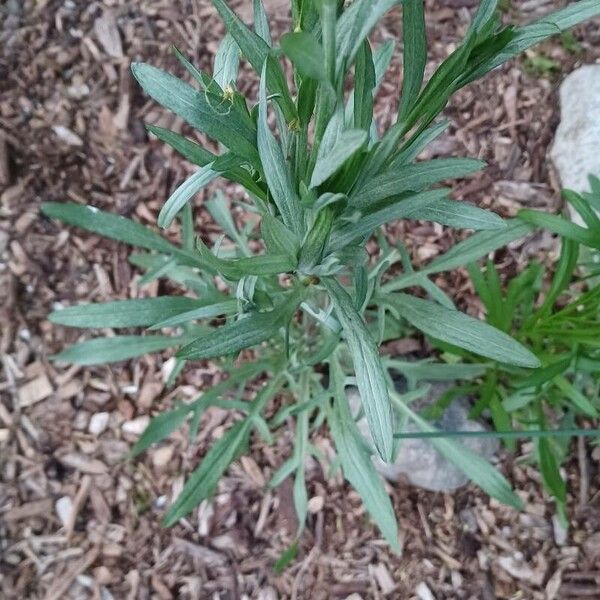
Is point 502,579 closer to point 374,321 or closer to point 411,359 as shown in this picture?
point 411,359

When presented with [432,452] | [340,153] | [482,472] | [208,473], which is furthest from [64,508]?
[340,153]

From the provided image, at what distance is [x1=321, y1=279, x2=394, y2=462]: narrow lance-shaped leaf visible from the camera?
0.84m

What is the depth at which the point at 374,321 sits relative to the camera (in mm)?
1558

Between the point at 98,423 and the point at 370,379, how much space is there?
1040 millimetres

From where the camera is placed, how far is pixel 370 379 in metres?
0.85

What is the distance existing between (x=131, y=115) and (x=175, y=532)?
1038 mm

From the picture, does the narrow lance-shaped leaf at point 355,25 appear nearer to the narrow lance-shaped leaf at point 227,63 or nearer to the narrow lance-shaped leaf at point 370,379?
the narrow lance-shaped leaf at point 227,63

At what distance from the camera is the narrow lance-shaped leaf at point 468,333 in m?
0.92

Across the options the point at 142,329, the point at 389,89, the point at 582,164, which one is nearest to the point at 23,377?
the point at 142,329

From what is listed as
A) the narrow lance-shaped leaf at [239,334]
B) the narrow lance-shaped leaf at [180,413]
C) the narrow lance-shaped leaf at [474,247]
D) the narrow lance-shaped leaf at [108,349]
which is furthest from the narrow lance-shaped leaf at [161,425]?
the narrow lance-shaped leaf at [239,334]

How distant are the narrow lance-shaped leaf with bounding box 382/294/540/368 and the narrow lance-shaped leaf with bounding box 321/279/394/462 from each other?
142 millimetres

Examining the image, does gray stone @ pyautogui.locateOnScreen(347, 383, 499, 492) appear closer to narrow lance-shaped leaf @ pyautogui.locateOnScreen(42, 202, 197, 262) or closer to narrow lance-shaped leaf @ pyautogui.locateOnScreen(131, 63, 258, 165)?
narrow lance-shaped leaf @ pyautogui.locateOnScreen(42, 202, 197, 262)

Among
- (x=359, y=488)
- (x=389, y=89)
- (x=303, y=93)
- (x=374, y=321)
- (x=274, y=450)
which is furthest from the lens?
(x=389, y=89)

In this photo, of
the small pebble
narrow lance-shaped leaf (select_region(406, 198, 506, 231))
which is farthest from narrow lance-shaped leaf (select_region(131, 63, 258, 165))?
the small pebble
